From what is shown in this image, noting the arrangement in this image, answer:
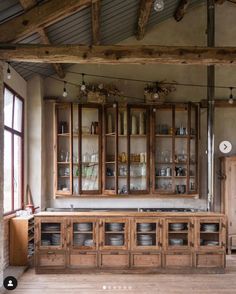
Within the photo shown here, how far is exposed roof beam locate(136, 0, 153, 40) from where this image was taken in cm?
673

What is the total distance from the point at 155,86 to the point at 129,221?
307cm

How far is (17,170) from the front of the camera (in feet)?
25.8

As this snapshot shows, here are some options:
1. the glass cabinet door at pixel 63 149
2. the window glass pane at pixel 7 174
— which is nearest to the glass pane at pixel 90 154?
the glass cabinet door at pixel 63 149

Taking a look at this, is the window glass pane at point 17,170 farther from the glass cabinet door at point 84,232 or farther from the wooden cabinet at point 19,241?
the glass cabinet door at point 84,232

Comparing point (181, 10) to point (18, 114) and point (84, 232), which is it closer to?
point (18, 114)

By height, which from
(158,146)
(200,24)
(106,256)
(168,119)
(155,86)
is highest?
(200,24)

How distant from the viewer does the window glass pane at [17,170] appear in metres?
7.69

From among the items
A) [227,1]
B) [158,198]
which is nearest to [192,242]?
[158,198]

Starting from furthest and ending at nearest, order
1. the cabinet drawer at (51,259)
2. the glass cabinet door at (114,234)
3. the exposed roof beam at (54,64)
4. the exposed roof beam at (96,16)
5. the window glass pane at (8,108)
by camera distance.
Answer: the window glass pane at (8,108) → the glass cabinet door at (114,234) → the cabinet drawer at (51,259) → the exposed roof beam at (54,64) → the exposed roof beam at (96,16)

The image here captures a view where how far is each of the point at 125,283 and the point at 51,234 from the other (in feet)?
5.17

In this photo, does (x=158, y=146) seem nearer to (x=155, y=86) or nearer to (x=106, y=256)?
(x=155, y=86)

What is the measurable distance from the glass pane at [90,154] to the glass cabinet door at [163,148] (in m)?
1.25

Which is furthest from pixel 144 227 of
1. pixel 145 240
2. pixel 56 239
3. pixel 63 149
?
pixel 63 149

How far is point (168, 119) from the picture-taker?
8.64 m
